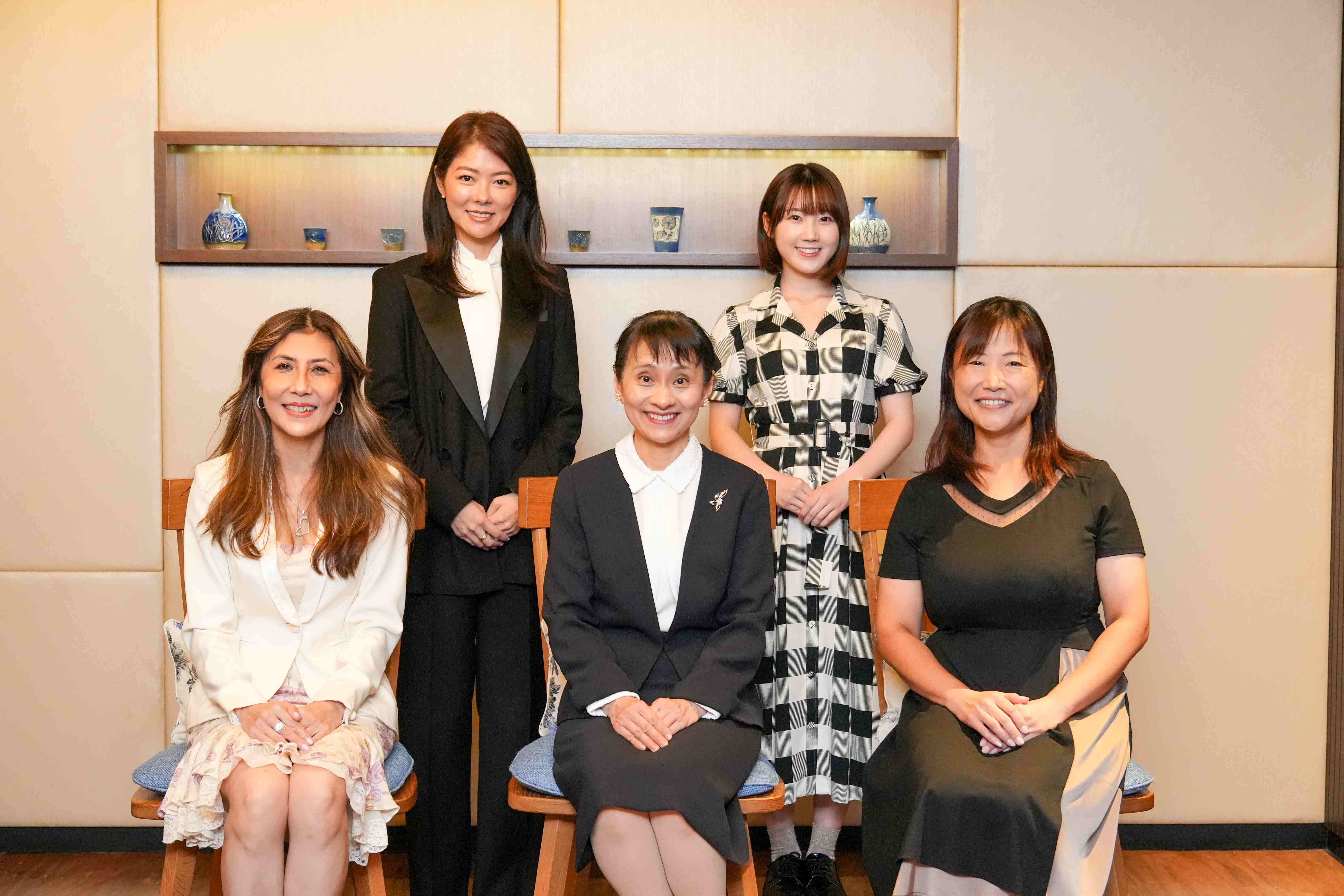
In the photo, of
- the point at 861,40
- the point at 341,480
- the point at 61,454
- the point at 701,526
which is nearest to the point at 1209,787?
the point at 701,526

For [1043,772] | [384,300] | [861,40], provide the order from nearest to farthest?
1. [1043,772]
2. [384,300]
3. [861,40]

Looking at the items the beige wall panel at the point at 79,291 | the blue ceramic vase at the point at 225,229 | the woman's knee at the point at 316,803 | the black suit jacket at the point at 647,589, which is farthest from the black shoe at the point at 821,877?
the blue ceramic vase at the point at 225,229

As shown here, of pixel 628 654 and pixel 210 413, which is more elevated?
pixel 210 413

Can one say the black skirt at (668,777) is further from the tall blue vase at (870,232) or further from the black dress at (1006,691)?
the tall blue vase at (870,232)

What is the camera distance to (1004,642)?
1.96 metres

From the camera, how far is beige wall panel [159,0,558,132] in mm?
2832

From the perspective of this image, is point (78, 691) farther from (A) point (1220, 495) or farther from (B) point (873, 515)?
(A) point (1220, 495)

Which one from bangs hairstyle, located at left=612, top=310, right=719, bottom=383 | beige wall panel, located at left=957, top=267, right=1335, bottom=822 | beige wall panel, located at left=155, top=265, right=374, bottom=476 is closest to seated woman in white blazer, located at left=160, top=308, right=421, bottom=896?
bangs hairstyle, located at left=612, top=310, right=719, bottom=383

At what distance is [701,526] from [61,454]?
1867 mm

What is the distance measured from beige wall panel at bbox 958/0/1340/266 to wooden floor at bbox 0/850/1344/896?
5.18ft

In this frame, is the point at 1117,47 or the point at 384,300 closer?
the point at 384,300

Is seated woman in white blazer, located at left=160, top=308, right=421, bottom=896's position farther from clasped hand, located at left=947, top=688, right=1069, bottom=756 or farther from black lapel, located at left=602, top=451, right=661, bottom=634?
clasped hand, located at left=947, top=688, right=1069, bottom=756

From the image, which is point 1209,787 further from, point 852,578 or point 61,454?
point 61,454

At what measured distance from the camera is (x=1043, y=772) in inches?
68.4
